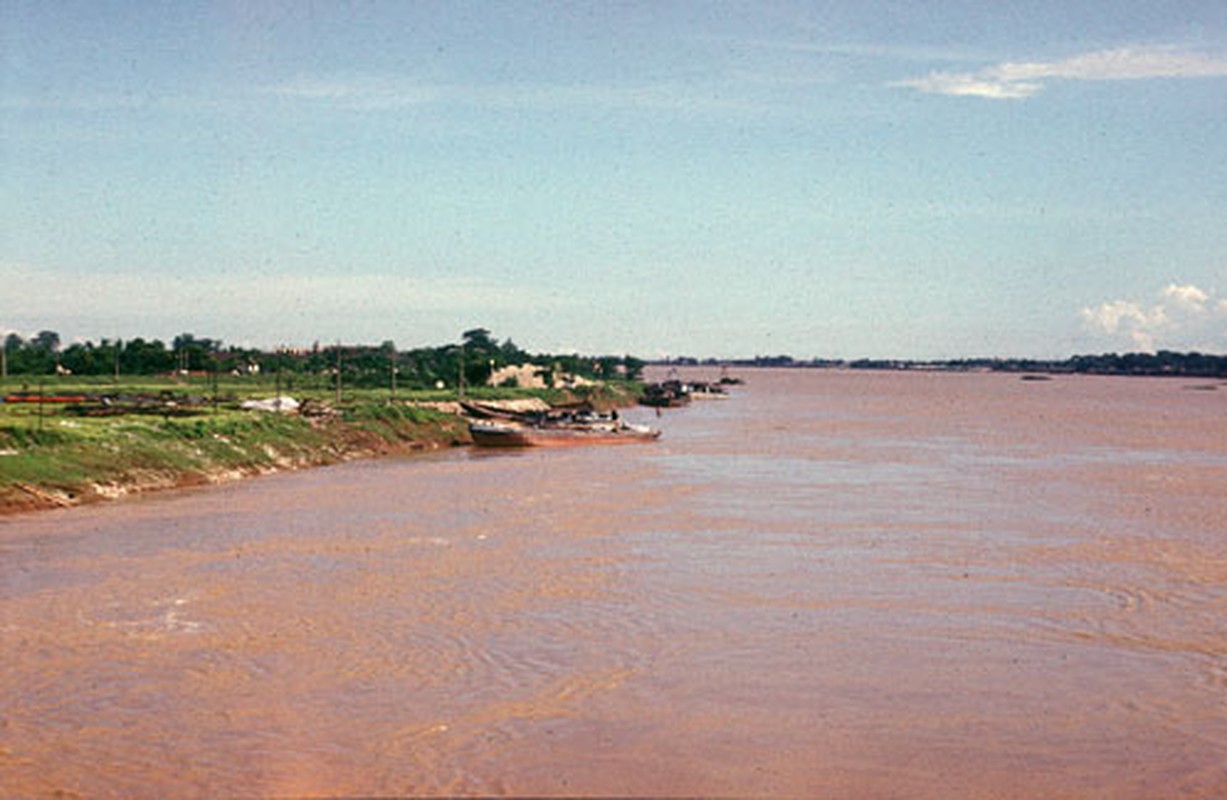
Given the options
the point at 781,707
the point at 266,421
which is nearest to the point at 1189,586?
the point at 781,707

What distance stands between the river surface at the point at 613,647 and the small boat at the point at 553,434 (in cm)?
2328

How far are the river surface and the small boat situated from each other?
23.3 metres

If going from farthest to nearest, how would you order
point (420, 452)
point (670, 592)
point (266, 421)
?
point (420, 452), point (266, 421), point (670, 592)

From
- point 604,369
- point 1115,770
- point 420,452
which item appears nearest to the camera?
point 1115,770

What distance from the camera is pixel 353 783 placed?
12539 mm

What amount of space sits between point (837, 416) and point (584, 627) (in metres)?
85.5

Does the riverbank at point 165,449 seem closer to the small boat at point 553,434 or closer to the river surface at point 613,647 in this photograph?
the river surface at point 613,647

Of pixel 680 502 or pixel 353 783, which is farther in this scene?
pixel 680 502

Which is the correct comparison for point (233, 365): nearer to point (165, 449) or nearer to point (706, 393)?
point (706, 393)

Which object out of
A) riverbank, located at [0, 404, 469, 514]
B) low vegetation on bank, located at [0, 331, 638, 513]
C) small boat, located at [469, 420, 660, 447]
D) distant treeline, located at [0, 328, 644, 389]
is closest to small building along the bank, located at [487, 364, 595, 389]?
distant treeline, located at [0, 328, 644, 389]

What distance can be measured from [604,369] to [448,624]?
579 ft

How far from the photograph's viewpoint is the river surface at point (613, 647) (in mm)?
13234

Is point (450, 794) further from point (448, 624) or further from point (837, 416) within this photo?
point (837, 416)

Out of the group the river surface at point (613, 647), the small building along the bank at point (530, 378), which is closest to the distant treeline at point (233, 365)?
the small building along the bank at point (530, 378)
